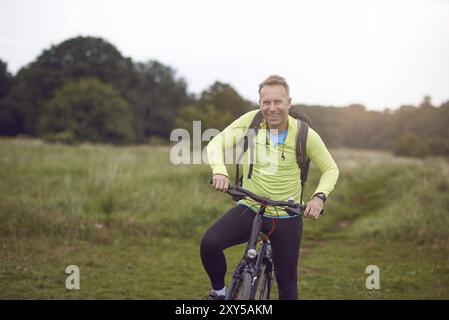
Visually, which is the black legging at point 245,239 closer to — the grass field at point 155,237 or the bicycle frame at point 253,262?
the bicycle frame at point 253,262

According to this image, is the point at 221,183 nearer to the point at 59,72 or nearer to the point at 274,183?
the point at 274,183

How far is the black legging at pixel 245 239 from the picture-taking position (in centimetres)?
348

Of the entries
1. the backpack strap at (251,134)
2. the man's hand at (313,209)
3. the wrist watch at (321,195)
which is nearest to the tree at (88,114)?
the backpack strap at (251,134)

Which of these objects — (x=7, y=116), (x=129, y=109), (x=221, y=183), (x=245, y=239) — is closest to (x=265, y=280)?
(x=245, y=239)

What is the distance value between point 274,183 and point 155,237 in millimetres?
5759

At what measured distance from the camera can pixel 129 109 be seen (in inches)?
1741

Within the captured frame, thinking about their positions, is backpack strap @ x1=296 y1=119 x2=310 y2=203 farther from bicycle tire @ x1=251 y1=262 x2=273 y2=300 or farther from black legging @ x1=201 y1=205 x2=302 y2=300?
bicycle tire @ x1=251 y1=262 x2=273 y2=300

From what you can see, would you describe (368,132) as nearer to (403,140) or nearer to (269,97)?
(403,140)

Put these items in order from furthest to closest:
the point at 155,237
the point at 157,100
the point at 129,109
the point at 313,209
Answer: the point at 157,100, the point at 129,109, the point at 155,237, the point at 313,209
